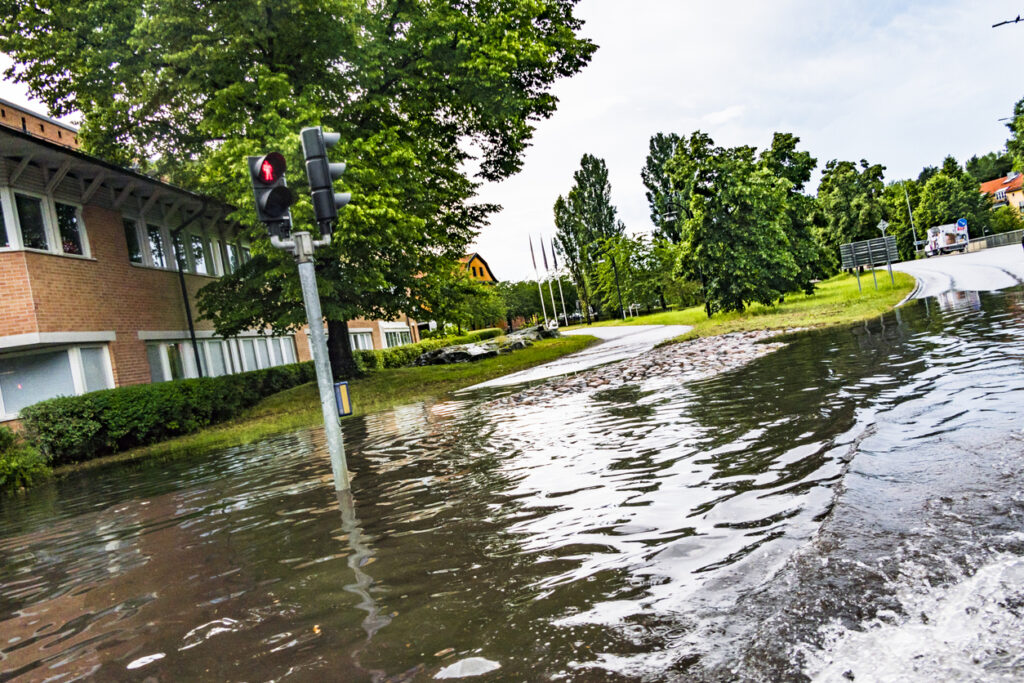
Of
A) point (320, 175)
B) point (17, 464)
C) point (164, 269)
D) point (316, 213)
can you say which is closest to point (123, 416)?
point (17, 464)

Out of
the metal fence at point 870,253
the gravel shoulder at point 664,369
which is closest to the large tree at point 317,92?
the gravel shoulder at point 664,369

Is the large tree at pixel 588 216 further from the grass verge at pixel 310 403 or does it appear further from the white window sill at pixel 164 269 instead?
the white window sill at pixel 164 269

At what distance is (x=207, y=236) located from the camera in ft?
82.8

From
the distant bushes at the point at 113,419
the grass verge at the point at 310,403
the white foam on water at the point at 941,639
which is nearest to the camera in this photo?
the white foam on water at the point at 941,639

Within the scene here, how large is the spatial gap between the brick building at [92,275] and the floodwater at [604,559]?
32.9 ft

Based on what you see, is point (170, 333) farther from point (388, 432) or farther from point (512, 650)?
point (512, 650)

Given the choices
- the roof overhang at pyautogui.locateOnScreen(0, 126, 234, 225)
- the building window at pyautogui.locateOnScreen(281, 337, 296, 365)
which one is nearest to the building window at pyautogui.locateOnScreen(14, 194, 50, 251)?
the roof overhang at pyautogui.locateOnScreen(0, 126, 234, 225)

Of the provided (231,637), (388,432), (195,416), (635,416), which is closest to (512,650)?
(231,637)

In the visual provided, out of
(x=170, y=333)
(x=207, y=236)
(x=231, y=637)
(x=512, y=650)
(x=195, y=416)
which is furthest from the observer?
(x=207, y=236)

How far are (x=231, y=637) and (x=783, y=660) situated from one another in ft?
8.39

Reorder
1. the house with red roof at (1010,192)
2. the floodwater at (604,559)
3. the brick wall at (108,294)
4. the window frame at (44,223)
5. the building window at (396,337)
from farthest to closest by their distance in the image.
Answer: the house with red roof at (1010,192)
the building window at (396,337)
the brick wall at (108,294)
the window frame at (44,223)
the floodwater at (604,559)

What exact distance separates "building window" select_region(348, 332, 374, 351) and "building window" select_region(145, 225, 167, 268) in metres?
19.7

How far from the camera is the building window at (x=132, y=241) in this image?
2036 cm

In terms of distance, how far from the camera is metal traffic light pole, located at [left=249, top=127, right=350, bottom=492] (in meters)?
5.98
